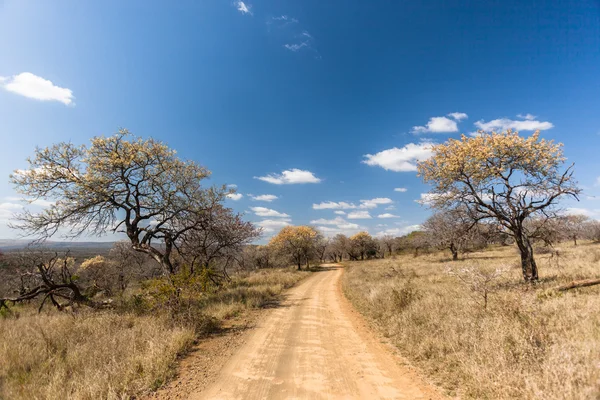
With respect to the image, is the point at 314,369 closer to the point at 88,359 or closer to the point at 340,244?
the point at 88,359

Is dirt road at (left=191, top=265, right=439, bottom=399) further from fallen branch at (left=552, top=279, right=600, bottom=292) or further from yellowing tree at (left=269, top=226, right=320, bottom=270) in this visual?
yellowing tree at (left=269, top=226, right=320, bottom=270)

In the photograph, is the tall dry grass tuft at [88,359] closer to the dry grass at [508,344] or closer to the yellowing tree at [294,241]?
the dry grass at [508,344]

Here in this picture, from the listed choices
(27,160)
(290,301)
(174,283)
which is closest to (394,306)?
(290,301)

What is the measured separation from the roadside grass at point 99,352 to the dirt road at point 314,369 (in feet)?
5.50

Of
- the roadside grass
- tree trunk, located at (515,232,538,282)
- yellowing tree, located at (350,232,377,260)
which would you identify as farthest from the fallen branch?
yellowing tree, located at (350,232,377,260)

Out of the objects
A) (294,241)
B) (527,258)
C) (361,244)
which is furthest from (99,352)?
A: (361,244)

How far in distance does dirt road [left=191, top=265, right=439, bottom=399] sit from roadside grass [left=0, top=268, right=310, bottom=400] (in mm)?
1676

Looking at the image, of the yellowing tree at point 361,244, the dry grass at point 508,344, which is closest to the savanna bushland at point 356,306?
the dry grass at point 508,344

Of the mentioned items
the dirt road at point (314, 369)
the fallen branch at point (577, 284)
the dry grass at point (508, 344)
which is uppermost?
the fallen branch at point (577, 284)

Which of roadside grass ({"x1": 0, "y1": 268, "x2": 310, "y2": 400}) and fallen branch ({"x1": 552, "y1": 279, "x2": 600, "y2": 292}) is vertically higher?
fallen branch ({"x1": 552, "y1": 279, "x2": 600, "y2": 292})

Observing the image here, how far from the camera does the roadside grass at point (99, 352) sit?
524cm

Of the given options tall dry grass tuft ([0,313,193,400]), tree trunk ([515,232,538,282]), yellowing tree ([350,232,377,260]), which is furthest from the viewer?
yellowing tree ([350,232,377,260])

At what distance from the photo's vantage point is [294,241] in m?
52.6

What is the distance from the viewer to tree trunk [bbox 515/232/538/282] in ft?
45.1
